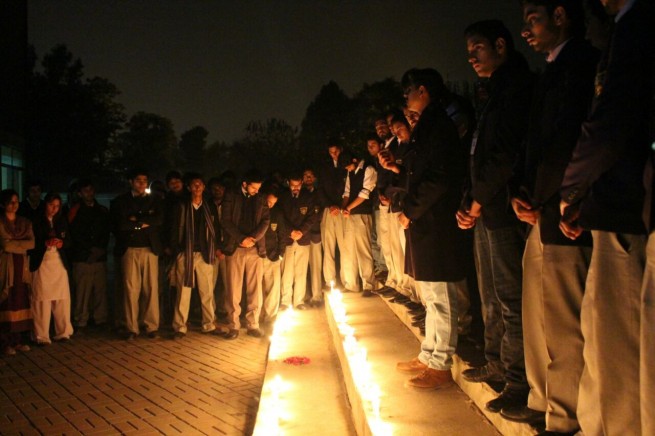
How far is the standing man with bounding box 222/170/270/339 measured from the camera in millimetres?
7727

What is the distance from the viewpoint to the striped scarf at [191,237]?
757 centimetres

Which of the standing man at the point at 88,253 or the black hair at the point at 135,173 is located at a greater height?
the black hair at the point at 135,173

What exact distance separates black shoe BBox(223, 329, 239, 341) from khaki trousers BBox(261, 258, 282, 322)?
70 cm

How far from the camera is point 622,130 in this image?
6.49 feet

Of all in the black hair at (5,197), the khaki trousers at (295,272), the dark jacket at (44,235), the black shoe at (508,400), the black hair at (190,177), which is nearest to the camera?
the black shoe at (508,400)

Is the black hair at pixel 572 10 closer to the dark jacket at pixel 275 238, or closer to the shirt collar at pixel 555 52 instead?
the shirt collar at pixel 555 52

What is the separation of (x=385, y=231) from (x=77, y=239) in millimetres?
4645

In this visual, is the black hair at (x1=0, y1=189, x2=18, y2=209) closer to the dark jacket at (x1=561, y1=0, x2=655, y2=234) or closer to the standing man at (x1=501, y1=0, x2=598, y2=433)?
the standing man at (x1=501, y1=0, x2=598, y2=433)

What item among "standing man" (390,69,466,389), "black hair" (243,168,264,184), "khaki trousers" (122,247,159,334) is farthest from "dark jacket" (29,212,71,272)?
"standing man" (390,69,466,389)

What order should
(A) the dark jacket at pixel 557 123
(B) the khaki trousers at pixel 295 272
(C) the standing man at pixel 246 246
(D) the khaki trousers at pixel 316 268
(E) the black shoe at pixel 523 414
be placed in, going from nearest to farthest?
(A) the dark jacket at pixel 557 123
(E) the black shoe at pixel 523 414
(C) the standing man at pixel 246 246
(B) the khaki trousers at pixel 295 272
(D) the khaki trousers at pixel 316 268

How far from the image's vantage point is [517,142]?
312 cm

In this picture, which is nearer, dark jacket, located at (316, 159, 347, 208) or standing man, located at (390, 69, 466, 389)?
standing man, located at (390, 69, 466, 389)

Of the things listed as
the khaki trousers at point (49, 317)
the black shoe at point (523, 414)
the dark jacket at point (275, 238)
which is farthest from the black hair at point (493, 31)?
the khaki trousers at point (49, 317)

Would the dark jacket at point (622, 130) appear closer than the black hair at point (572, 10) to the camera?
Yes
